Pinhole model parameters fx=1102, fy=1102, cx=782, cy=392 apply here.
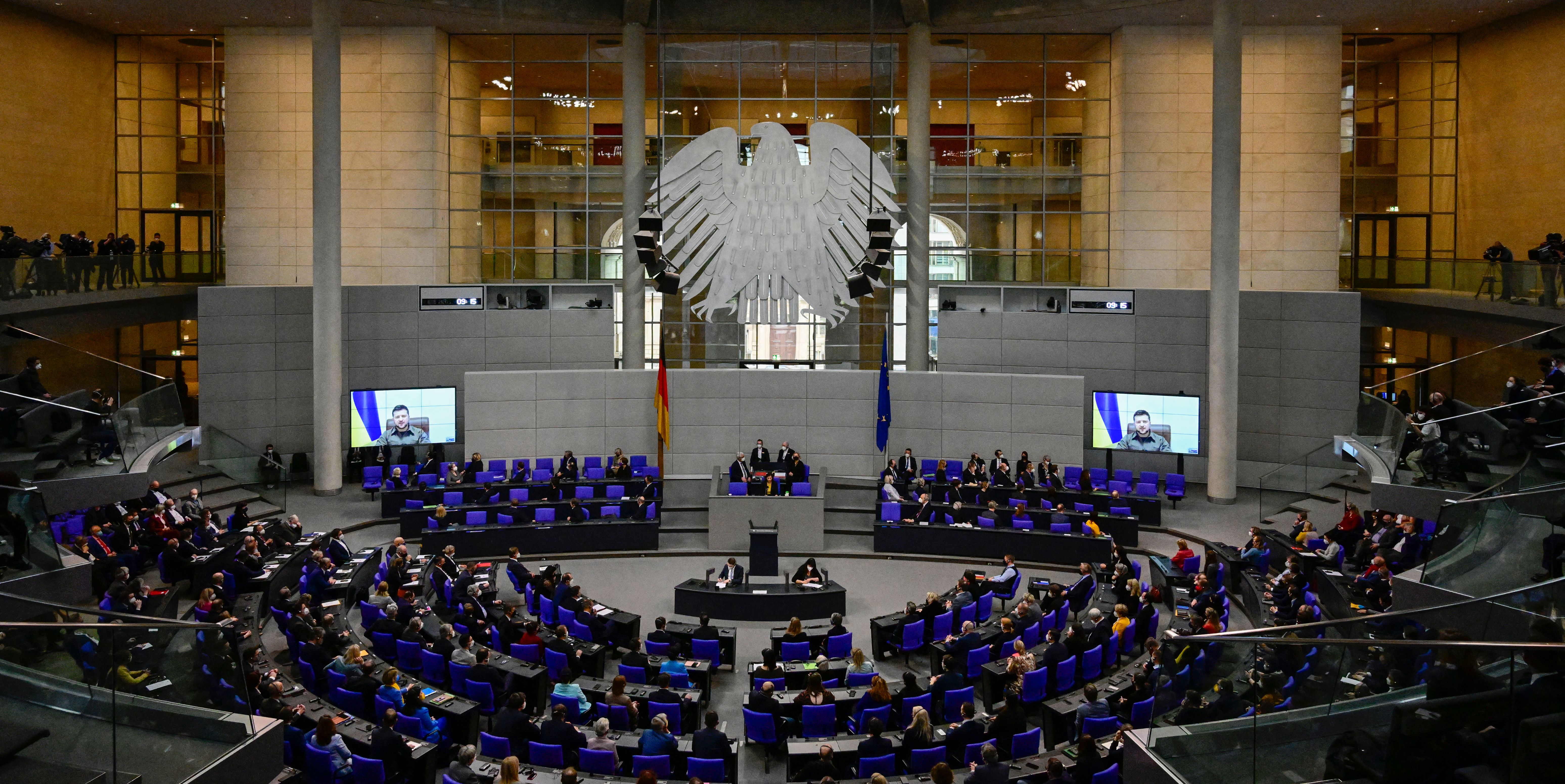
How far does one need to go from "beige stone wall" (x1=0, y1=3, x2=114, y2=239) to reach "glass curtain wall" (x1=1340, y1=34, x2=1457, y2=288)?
2711cm

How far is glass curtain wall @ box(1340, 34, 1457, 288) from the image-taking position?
78.6ft

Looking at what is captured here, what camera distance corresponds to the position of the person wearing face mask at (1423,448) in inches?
533

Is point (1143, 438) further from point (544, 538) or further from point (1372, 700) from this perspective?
point (1372, 700)

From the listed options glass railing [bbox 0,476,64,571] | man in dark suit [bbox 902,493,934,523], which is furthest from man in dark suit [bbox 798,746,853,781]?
man in dark suit [bbox 902,493,934,523]

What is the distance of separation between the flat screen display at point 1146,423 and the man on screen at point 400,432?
45.6 feet

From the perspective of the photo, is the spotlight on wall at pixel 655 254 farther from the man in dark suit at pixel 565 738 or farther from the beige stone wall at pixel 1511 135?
the beige stone wall at pixel 1511 135

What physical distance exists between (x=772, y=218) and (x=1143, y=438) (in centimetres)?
855

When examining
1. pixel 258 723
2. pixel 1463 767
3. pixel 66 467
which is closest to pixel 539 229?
pixel 66 467

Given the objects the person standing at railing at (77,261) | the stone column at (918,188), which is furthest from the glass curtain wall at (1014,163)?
the person standing at railing at (77,261)

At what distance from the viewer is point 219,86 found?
1008 inches

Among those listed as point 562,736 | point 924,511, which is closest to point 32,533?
point 562,736

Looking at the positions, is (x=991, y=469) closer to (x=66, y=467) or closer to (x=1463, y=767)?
(x=66, y=467)

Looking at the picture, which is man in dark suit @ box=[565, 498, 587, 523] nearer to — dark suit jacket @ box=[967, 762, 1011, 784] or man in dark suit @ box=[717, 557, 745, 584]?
man in dark suit @ box=[717, 557, 745, 584]

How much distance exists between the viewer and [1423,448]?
13672 millimetres
